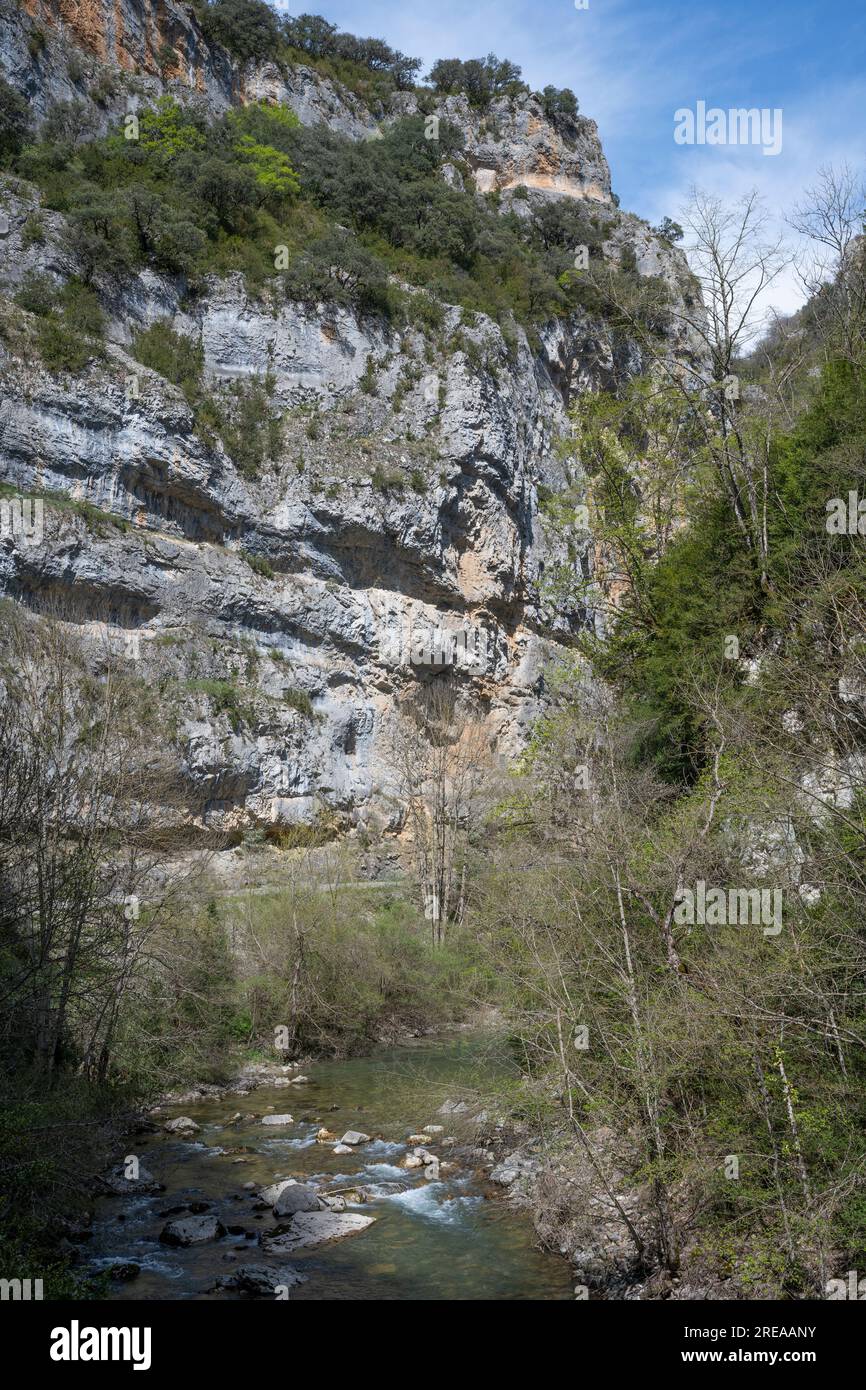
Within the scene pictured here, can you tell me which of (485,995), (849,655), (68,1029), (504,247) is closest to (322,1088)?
(68,1029)

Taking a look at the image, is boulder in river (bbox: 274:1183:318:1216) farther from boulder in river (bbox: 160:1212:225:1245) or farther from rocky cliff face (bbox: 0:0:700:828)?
rocky cliff face (bbox: 0:0:700:828)

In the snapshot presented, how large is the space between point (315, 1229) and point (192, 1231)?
141 cm

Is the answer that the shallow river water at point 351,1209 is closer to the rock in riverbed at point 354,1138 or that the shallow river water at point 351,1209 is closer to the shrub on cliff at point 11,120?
the rock in riverbed at point 354,1138

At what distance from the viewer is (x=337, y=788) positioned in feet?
110

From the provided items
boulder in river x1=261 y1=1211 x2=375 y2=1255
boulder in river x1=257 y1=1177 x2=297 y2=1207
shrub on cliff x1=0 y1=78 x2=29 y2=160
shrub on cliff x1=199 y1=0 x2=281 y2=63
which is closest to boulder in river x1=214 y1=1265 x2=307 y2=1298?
boulder in river x1=261 y1=1211 x2=375 y2=1255

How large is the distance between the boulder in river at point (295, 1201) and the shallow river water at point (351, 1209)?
27cm

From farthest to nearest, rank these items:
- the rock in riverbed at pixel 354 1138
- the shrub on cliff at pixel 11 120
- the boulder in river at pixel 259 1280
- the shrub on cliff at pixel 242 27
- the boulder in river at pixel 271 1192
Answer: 1. the shrub on cliff at pixel 242 27
2. the shrub on cliff at pixel 11 120
3. the rock in riverbed at pixel 354 1138
4. the boulder in river at pixel 271 1192
5. the boulder in river at pixel 259 1280

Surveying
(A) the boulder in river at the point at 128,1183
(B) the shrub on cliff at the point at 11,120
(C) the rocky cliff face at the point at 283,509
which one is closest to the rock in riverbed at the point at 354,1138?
(A) the boulder in river at the point at 128,1183

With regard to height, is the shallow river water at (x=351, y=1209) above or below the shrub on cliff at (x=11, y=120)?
below

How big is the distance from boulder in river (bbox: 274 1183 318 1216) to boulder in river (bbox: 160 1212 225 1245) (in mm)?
789

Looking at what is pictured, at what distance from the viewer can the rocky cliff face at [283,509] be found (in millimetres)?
30297

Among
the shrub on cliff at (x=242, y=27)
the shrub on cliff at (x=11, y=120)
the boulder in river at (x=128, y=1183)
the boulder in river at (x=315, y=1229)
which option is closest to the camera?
the boulder in river at (x=315, y=1229)

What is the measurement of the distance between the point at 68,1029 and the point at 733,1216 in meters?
9.22

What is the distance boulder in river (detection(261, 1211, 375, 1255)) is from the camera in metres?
9.80
